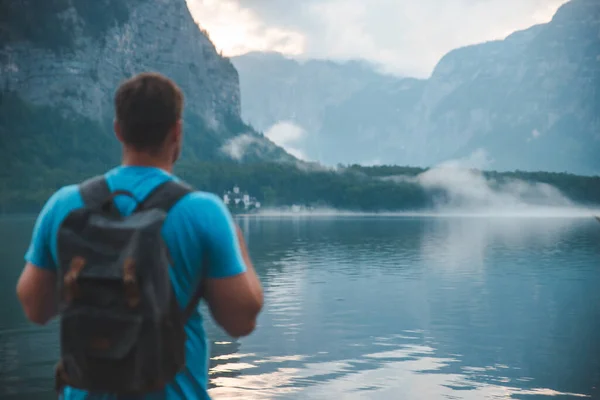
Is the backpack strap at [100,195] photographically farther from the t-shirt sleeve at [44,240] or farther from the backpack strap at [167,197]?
the t-shirt sleeve at [44,240]

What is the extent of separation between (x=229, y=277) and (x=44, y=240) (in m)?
1.03

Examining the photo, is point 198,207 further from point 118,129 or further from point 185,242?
point 118,129

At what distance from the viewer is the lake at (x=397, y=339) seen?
65.6ft

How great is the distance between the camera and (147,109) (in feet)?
13.7

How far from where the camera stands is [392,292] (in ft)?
152

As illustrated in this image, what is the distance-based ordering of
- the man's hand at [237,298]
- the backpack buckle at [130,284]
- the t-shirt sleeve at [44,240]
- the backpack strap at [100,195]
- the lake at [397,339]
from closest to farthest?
the backpack buckle at [130,284], the backpack strap at [100,195], the man's hand at [237,298], the t-shirt sleeve at [44,240], the lake at [397,339]

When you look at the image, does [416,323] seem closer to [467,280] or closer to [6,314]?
[6,314]

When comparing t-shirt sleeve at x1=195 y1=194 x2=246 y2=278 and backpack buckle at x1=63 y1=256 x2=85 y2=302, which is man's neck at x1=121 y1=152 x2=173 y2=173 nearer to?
t-shirt sleeve at x1=195 y1=194 x2=246 y2=278

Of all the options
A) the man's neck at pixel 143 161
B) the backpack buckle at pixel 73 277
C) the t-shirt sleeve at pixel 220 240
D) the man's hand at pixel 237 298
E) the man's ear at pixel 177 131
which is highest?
the man's ear at pixel 177 131

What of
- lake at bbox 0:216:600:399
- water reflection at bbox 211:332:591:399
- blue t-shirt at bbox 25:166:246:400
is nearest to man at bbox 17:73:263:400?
blue t-shirt at bbox 25:166:246:400

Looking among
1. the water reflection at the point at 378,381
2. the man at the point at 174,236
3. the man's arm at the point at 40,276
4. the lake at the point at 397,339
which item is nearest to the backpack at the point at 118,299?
the man at the point at 174,236

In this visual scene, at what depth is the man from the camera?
13.1 feet

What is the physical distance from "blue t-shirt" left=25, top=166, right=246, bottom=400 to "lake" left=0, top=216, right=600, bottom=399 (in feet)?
48.3

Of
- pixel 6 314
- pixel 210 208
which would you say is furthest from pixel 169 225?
pixel 6 314
